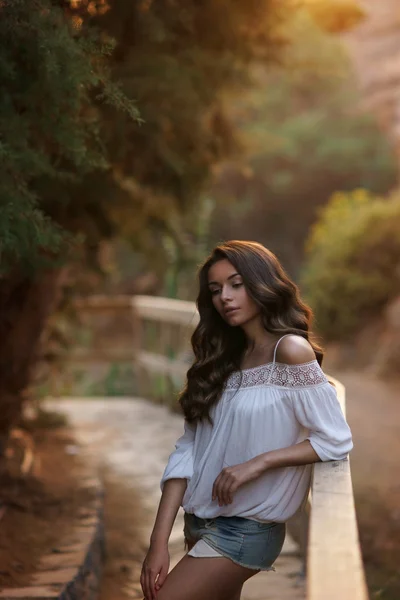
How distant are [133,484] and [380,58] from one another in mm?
19402

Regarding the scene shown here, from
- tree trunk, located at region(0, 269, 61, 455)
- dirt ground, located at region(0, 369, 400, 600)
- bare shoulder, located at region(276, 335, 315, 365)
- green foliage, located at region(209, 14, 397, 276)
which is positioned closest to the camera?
bare shoulder, located at region(276, 335, 315, 365)

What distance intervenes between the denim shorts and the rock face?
2110 centimetres

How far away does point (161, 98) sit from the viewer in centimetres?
458

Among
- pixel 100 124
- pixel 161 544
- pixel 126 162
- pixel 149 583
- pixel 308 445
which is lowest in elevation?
pixel 149 583

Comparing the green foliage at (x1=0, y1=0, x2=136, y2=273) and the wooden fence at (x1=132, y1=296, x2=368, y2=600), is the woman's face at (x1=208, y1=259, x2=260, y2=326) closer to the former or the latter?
the wooden fence at (x1=132, y1=296, x2=368, y2=600)

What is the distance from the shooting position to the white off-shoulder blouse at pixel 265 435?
2500 millimetres

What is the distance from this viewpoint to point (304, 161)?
23625 millimetres

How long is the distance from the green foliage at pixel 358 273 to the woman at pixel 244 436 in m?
10.8

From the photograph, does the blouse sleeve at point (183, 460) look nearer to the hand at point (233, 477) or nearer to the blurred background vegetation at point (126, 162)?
the hand at point (233, 477)

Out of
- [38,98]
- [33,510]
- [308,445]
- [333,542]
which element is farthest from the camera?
[33,510]

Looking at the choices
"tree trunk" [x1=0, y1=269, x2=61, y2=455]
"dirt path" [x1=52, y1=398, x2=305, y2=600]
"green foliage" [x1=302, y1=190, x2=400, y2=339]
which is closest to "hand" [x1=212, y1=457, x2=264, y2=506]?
"dirt path" [x1=52, y1=398, x2=305, y2=600]

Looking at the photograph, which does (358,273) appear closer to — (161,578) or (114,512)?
(114,512)

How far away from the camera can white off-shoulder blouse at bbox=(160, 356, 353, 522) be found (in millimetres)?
2500

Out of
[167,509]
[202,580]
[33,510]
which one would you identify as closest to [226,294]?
[167,509]
